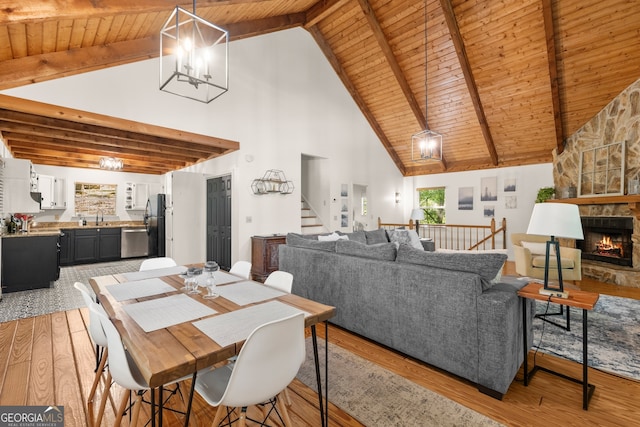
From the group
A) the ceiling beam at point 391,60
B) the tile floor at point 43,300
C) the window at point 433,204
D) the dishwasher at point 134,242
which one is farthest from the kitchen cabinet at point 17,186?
the window at point 433,204

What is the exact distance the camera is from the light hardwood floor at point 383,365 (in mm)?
1848

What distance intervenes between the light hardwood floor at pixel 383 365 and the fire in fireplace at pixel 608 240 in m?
4.09

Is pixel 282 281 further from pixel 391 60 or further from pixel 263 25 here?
pixel 391 60

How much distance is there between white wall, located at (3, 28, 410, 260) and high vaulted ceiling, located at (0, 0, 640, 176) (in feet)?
0.96

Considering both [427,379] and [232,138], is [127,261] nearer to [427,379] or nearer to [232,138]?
[232,138]

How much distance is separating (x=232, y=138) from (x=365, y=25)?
367cm

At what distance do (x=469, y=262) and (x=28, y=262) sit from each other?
5987mm

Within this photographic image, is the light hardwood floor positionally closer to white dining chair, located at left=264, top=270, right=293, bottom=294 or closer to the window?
white dining chair, located at left=264, top=270, right=293, bottom=294

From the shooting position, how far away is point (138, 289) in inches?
79.5

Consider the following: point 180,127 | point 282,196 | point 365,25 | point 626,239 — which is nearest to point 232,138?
point 180,127

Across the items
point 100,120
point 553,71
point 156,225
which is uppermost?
point 553,71

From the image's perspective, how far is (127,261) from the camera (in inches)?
295

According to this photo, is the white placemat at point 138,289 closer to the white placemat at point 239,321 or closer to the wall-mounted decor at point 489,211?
the white placemat at point 239,321

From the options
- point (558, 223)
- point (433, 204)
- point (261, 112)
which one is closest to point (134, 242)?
point (261, 112)
